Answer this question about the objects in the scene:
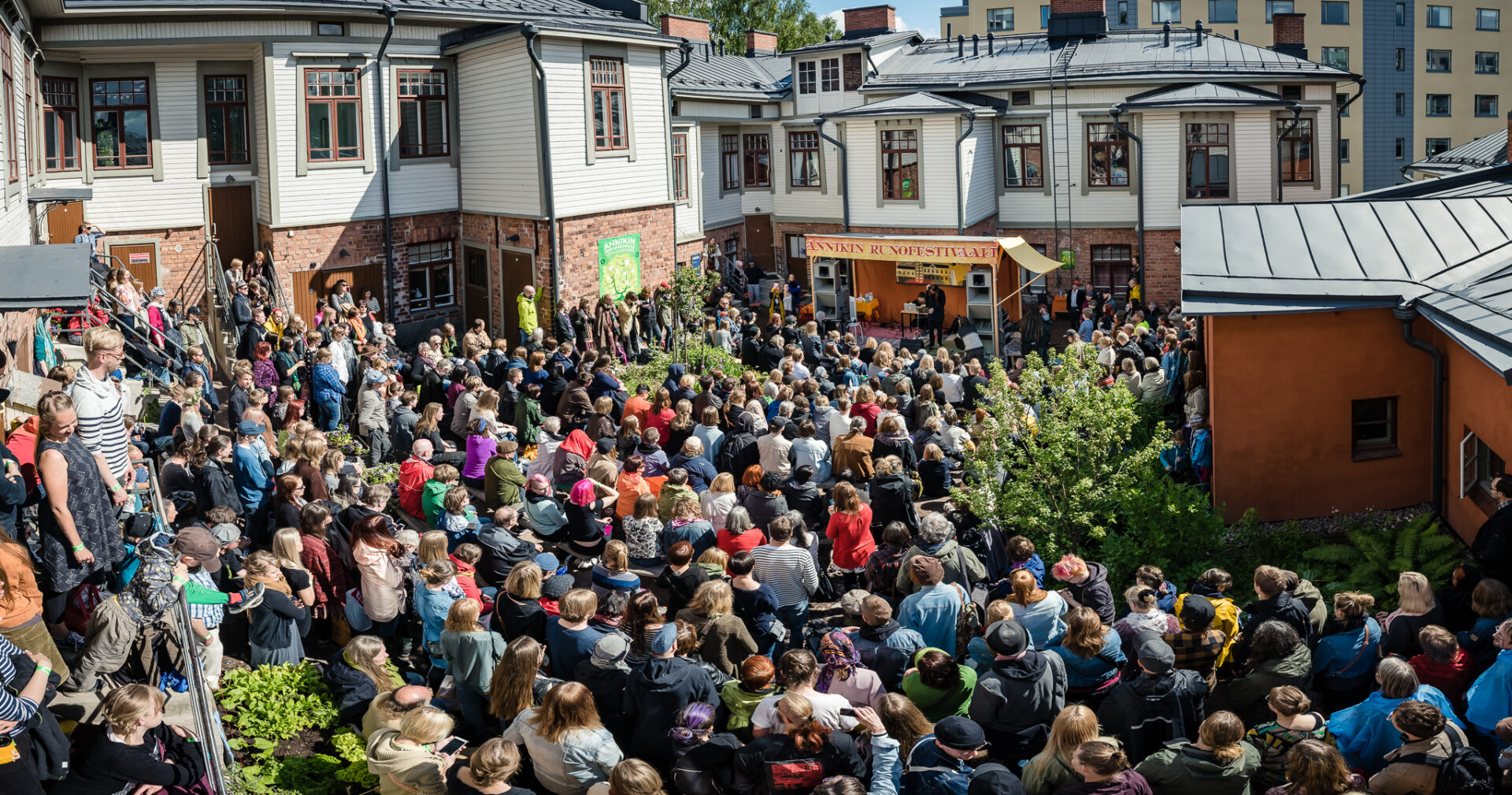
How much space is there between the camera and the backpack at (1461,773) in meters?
6.65

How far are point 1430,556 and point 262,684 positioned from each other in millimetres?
10546

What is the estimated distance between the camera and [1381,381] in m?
13.0

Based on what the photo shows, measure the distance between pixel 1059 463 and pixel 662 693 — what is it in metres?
5.98

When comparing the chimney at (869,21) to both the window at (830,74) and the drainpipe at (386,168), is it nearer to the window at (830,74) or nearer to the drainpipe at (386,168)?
→ the window at (830,74)

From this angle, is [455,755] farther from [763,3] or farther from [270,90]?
[763,3]

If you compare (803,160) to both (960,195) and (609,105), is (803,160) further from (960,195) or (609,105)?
(609,105)

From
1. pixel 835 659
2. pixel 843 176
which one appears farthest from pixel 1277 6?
pixel 835 659

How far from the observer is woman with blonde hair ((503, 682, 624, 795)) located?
22.9 feet

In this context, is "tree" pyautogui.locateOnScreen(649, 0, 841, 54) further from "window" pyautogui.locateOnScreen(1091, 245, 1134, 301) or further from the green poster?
the green poster

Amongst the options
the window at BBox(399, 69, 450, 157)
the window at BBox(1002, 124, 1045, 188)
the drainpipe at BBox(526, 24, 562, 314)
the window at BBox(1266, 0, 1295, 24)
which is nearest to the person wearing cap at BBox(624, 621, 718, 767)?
the drainpipe at BBox(526, 24, 562, 314)

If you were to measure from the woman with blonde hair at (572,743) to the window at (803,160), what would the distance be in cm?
2973

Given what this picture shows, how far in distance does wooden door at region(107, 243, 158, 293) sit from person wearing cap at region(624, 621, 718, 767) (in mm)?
18783

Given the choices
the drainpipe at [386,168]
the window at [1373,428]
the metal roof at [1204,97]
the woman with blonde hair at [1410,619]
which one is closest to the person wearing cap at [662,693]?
the woman with blonde hair at [1410,619]

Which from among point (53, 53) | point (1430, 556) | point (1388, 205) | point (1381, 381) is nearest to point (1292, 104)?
point (1388, 205)
